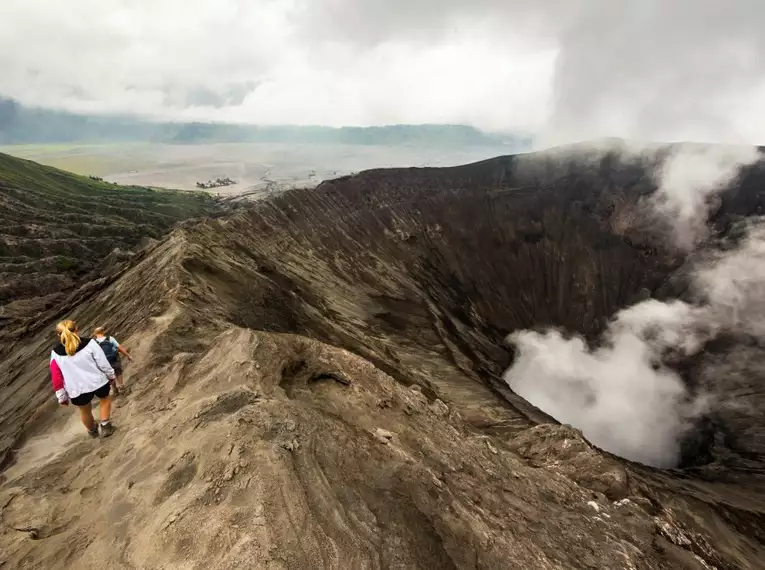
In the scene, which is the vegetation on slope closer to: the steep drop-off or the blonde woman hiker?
the steep drop-off

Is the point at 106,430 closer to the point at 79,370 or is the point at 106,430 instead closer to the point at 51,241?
the point at 79,370

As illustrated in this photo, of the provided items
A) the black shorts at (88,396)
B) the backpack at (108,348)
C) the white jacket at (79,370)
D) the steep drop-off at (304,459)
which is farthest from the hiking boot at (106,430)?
the backpack at (108,348)

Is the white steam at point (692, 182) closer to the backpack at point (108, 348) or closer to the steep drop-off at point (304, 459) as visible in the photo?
the steep drop-off at point (304, 459)

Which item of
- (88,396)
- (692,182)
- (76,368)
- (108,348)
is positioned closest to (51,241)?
(108,348)

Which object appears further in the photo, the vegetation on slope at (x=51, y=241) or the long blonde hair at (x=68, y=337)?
the vegetation on slope at (x=51, y=241)

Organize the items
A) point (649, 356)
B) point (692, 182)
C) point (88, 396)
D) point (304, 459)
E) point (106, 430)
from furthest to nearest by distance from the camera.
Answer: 1. point (692, 182)
2. point (649, 356)
3. point (106, 430)
4. point (88, 396)
5. point (304, 459)

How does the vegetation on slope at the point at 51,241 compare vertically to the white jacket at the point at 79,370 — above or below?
below
